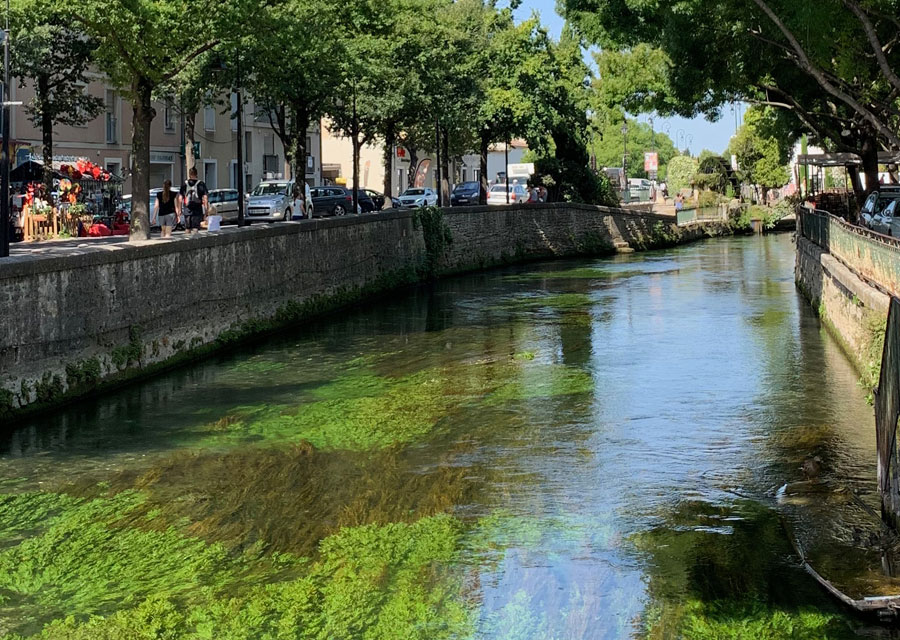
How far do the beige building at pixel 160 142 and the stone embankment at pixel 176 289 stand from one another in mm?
7453

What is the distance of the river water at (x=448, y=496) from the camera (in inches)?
377

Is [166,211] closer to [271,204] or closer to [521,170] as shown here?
[271,204]

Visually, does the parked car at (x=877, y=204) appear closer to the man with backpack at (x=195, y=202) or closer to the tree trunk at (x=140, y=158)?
the man with backpack at (x=195, y=202)

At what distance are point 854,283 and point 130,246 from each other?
38.3 ft

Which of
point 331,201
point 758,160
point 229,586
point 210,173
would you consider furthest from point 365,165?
point 229,586

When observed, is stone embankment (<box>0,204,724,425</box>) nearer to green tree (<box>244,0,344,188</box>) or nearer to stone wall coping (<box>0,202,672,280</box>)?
stone wall coping (<box>0,202,672,280</box>)

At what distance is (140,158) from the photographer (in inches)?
990

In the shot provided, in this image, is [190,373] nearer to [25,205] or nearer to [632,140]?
[25,205]

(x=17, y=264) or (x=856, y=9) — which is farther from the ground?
(x=856, y=9)

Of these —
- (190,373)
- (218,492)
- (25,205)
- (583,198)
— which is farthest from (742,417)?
(583,198)

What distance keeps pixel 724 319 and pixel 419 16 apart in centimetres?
2275

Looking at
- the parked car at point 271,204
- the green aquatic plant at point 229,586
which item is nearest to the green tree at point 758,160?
the parked car at point 271,204

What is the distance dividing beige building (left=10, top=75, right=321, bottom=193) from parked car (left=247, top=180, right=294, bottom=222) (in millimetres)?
1622

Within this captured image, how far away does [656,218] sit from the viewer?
61.6 metres
